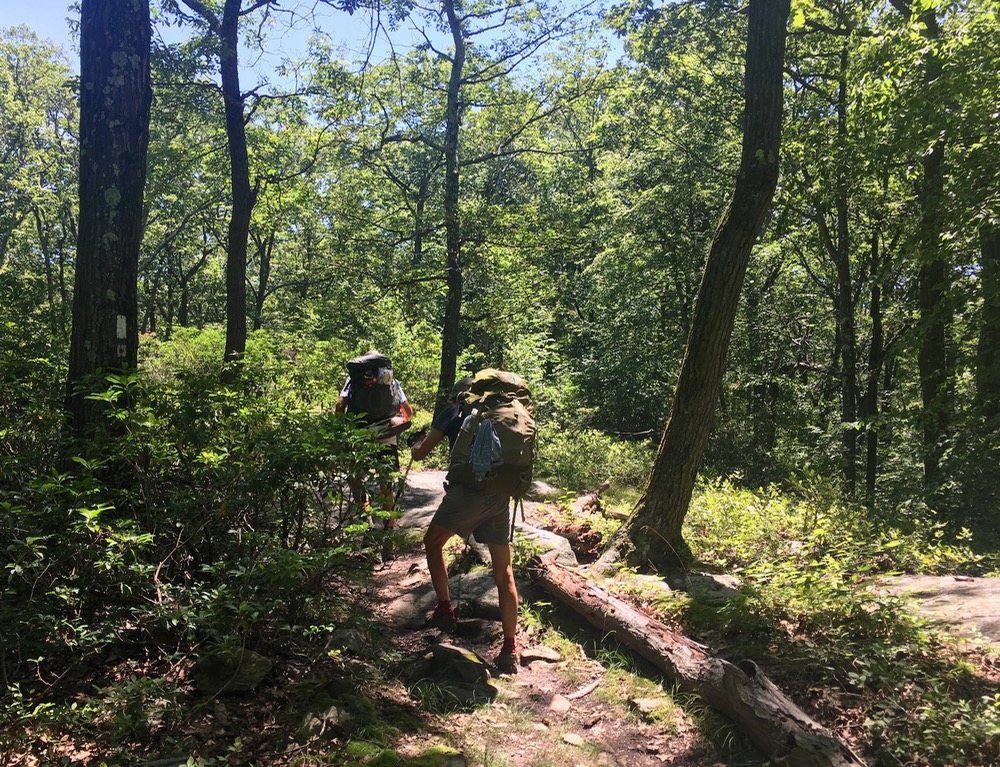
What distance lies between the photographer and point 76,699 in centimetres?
269

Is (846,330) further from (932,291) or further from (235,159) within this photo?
(235,159)

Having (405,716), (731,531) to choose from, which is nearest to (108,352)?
(405,716)

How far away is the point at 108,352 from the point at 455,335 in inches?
366

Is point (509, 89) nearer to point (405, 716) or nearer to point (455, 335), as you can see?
point (455, 335)

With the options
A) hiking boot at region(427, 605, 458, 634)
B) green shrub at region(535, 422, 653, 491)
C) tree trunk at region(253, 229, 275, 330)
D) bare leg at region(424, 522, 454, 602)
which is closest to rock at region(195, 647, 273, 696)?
bare leg at region(424, 522, 454, 602)

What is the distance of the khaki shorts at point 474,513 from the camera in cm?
416

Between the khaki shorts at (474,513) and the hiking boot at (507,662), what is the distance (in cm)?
76

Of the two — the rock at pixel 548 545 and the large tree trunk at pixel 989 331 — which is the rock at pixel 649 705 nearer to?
the rock at pixel 548 545

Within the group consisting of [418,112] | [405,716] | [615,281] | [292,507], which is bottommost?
[405,716]

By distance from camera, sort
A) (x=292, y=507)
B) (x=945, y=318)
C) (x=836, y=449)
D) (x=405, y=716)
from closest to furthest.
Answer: (x=405, y=716) → (x=292, y=507) → (x=945, y=318) → (x=836, y=449)

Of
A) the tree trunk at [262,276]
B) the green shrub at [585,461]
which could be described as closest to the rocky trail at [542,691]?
the green shrub at [585,461]

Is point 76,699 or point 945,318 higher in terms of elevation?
point 945,318

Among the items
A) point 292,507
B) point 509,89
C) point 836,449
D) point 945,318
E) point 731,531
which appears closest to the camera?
point 292,507

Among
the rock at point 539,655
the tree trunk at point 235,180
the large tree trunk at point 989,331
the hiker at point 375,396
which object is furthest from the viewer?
the tree trunk at point 235,180
